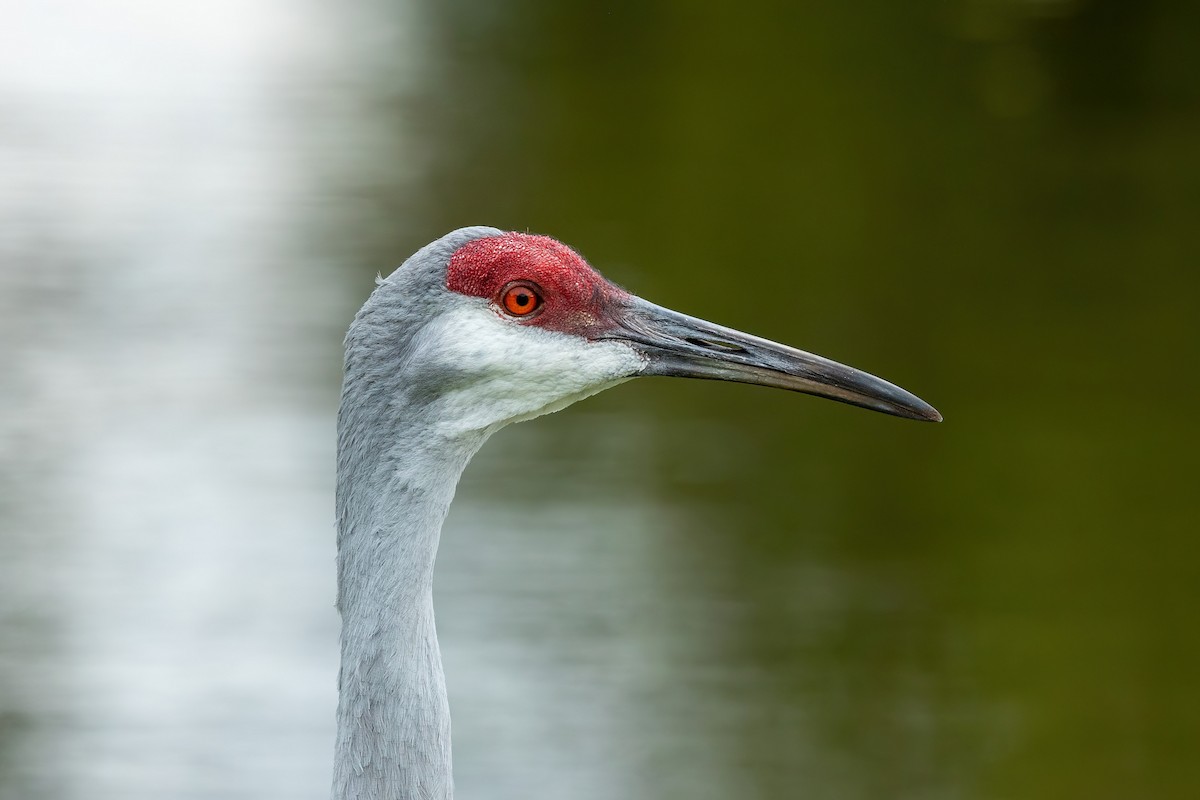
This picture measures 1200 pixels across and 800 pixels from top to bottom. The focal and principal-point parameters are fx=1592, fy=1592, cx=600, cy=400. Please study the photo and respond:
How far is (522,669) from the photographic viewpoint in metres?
6.77

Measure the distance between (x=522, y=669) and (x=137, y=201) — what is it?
650 centimetres

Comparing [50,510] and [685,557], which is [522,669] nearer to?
[685,557]

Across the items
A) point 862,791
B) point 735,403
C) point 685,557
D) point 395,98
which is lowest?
point 862,791

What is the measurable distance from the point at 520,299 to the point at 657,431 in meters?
5.80

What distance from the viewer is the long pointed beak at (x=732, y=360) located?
3.17 meters

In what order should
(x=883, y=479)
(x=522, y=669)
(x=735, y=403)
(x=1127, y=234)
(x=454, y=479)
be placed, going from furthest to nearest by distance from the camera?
1. (x=1127, y=234)
2. (x=735, y=403)
3. (x=883, y=479)
4. (x=522, y=669)
5. (x=454, y=479)

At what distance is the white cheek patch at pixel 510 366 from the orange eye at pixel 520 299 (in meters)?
0.03

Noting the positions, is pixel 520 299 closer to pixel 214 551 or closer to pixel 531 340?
pixel 531 340

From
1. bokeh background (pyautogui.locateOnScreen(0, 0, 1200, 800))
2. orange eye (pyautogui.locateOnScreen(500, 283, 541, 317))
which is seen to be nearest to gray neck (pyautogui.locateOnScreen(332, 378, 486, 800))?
orange eye (pyautogui.locateOnScreen(500, 283, 541, 317))

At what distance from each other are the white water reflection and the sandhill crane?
10.7 feet

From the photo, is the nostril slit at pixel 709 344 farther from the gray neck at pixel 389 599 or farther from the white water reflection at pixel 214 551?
the white water reflection at pixel 214 551

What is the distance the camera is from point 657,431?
8852mm

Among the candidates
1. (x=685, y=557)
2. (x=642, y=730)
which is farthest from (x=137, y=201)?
(x=642, y=730)

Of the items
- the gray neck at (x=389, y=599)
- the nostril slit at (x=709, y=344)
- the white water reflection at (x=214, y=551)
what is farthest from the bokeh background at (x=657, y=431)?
the nostril slit at (x=709, y=344)
